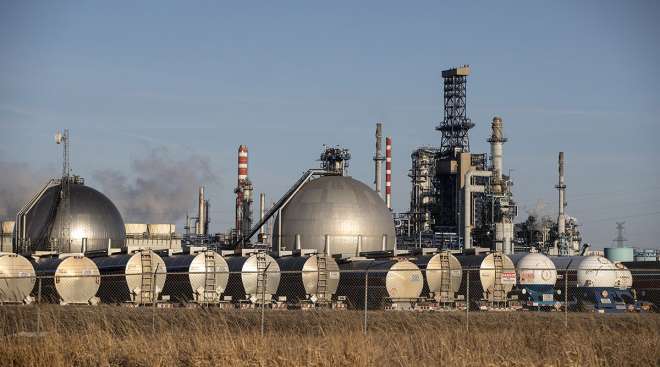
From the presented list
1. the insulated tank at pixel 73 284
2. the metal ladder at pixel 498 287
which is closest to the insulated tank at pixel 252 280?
the insulated tank at pixel 73 284

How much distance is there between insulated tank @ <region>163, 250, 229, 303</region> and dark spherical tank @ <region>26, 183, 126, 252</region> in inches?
680

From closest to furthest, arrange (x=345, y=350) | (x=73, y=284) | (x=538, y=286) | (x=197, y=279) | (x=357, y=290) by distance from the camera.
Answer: (x=345, y=350) < (x=73, y=284) < (x=197, y=279) < (x=357, y=290) < (x=538, y=286)

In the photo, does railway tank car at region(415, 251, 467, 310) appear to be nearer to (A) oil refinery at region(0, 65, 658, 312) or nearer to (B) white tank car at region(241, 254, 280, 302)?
(A) oil refinery at region(0, 65, 658, 312)

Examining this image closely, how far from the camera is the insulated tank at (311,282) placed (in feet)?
171

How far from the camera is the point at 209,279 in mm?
52031

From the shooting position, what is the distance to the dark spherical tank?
69.9 meters

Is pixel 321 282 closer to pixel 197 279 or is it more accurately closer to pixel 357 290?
pixel 357 290

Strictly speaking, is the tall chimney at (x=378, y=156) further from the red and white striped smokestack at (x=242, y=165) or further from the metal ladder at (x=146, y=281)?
the metal ladder at (x=146, y=281)

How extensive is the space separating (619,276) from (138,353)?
3979 centimetres

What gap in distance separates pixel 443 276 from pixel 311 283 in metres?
6.98

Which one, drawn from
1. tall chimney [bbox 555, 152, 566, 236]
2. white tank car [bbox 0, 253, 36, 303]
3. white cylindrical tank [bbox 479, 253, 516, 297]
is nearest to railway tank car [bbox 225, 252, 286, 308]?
white tank car [bbox 0, 253, 36, 303]

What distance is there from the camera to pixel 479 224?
9706 centimetres

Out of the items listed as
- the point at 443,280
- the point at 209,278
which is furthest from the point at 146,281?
the point at 443,280

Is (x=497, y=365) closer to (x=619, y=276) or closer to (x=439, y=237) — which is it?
(x=619, y=276)
